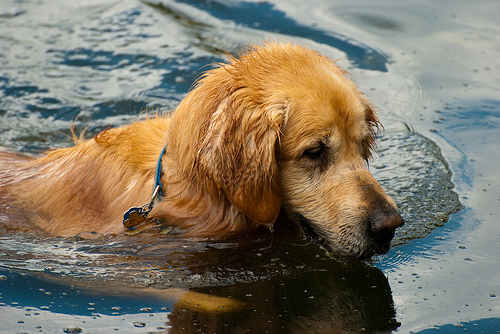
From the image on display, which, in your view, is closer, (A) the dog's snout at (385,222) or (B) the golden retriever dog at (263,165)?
(A) the dog's snout at (385,222)

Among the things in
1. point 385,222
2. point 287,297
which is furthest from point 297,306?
point 385,222

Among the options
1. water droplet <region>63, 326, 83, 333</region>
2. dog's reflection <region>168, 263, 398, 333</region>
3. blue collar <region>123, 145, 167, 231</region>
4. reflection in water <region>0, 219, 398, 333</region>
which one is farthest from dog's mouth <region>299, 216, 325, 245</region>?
water droplet <region>63, 326, 83, 333</region>

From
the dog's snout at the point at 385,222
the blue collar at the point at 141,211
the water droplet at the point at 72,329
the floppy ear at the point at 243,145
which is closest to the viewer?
the water droplet at the point at 72,329

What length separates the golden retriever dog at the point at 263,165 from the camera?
4891mm

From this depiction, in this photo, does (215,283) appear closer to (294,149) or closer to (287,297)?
(287,297)

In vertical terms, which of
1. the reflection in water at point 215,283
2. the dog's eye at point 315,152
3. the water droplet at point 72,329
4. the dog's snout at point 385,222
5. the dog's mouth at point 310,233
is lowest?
the water droplet at point 72,329

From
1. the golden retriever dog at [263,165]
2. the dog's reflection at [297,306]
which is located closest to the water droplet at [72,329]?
the dog's reflection at [297,306]

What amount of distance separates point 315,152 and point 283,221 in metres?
0.81

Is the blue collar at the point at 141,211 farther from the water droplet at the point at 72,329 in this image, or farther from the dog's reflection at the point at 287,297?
the water droplet at the point at 72,329

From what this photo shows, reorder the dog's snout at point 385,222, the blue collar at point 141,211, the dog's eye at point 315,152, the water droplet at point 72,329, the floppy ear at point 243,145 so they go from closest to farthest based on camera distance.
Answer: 1. the water droplet at point 72,329
2. the dog's snout at point 385,222
3. the floppy ear at point 243,145
4. the dog's eye at point 315,152
5. the blue collar at point 141,211

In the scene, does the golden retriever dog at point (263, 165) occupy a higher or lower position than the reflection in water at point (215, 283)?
higher

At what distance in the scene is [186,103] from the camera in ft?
17.0

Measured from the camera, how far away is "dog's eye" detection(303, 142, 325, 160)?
4.98 m

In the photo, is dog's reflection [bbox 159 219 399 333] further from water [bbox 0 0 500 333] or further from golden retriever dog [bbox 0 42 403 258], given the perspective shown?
golden retriever dog [bbox 0 42 403 258]
